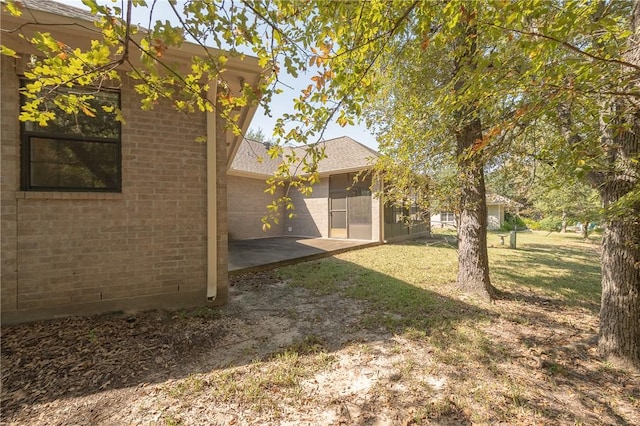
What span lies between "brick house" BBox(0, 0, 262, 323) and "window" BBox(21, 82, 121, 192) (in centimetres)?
1

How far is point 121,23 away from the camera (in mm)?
1771

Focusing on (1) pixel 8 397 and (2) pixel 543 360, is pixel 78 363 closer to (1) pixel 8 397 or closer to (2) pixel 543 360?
(1) pixel 8 397

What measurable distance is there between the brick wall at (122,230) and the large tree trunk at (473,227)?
464 cm

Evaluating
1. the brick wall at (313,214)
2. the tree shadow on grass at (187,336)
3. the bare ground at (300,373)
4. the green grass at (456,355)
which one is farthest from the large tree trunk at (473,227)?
the brick wall at (313,214)

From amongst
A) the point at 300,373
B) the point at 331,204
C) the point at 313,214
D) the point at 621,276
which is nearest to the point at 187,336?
the point at 300,373

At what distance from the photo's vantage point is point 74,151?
383 centimetres

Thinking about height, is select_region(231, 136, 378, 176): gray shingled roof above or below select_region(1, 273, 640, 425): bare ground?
above

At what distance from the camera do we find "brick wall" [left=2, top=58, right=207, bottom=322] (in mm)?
3490

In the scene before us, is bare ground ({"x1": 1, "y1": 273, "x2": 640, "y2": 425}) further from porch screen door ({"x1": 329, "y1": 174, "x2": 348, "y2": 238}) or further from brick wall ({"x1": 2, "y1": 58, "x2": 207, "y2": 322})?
porch screen door ({"x1": 329, "y1": 174, "x2": 348, "y2": 238})

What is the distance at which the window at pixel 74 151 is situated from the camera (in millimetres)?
3619

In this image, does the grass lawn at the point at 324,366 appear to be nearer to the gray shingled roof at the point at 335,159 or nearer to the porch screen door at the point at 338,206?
the gray shingled roof at the point at 335,159

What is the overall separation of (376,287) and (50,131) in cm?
605

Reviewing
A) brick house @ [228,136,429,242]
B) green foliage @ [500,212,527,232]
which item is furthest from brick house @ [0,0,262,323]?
green foliage @ [500,212,527,232]

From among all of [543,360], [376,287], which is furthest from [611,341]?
[376,287]
